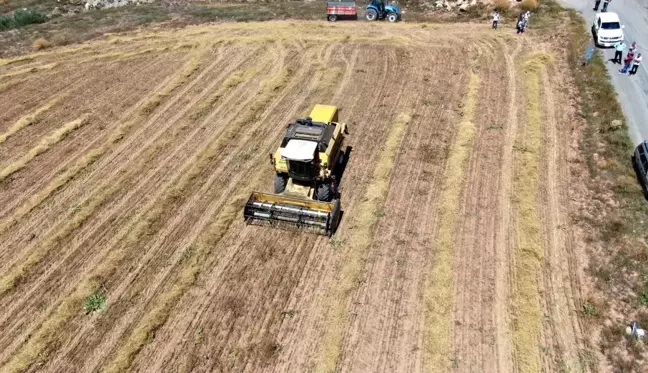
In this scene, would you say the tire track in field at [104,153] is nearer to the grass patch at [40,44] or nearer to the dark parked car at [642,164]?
the grass patch at [40,44]

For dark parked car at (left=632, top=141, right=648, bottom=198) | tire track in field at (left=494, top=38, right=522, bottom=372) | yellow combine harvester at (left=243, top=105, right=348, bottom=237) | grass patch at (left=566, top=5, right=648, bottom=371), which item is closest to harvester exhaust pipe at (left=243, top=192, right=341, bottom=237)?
yellow combine harvester at (left=243, top=105, right=348, bottom=237)

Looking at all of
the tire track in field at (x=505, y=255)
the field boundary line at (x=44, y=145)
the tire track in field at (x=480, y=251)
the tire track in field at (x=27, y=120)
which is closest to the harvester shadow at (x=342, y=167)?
the tire track in field at (x=480, y=251)

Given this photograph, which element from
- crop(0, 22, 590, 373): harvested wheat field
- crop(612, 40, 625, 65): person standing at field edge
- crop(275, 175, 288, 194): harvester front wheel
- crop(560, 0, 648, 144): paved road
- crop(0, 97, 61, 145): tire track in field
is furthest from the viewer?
crop(612, 40, 625, 65): person standing at field edge

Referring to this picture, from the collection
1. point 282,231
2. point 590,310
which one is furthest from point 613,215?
point 282,231

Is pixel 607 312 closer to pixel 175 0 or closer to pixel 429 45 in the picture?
pixel 429 45

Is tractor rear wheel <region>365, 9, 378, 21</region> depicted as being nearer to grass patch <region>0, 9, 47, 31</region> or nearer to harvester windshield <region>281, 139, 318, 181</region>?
harvester windshield <region>281, 139, 318, 181</region>
